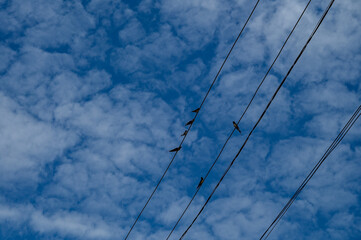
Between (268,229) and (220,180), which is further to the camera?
(268,229)

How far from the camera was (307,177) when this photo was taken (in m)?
7.50

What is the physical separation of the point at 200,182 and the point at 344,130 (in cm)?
374

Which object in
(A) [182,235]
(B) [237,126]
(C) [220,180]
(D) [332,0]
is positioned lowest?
(A) [182,235]

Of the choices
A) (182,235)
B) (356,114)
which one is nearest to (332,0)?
(356,114)

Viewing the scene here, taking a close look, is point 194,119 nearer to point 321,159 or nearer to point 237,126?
point 237,126

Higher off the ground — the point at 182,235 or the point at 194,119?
the point at 194,119

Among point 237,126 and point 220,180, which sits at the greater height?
point 237,126

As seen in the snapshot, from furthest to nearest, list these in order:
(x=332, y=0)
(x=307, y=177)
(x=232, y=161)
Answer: (x=307, y=177), (x=232, y=161), (x=332, y=0)

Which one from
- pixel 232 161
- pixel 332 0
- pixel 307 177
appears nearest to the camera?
pixel 332 0

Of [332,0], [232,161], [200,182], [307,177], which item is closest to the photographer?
[332,0]

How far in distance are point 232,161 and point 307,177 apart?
2.32 m

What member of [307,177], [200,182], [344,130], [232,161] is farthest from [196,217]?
[344,130]

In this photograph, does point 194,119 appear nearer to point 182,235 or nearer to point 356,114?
point 182,235

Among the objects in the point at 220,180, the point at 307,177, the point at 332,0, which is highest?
the point at 332,0
